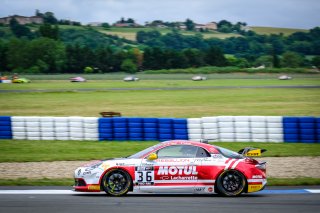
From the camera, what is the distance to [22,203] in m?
10.5

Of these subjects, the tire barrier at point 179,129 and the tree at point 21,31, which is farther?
the tree at point 21,31

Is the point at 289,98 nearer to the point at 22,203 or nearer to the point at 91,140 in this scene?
the point at 91,140

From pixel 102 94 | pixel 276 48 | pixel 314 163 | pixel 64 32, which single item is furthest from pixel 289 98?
pixel 64 32

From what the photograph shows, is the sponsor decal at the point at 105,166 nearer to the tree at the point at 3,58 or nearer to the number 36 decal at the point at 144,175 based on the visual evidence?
the number 36 decal at the point at 144,175

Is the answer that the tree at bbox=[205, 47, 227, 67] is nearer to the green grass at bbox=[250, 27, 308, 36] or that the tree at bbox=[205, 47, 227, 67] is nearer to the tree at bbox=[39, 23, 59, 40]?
the tree at bbox=[39, 23, 59, 40]

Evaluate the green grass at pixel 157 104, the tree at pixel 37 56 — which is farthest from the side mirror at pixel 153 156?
the tree at pixel 37 56

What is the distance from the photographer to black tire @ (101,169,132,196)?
11.0 meters

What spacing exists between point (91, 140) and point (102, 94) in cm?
2746

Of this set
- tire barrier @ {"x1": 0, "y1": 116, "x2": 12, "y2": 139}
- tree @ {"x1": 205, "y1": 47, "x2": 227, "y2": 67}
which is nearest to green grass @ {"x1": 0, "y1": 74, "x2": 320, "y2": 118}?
tire barrier @ {"x1": 0, "y1": 116, "x2": 12, "y2": 139}

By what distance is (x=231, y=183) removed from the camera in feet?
35.9

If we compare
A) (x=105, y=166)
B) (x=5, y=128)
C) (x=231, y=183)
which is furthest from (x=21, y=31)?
(x=231, y=183)

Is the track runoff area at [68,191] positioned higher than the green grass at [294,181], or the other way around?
the track runoff area at [68,191]

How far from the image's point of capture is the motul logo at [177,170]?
1092cm

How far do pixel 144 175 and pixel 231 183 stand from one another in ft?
5.72
